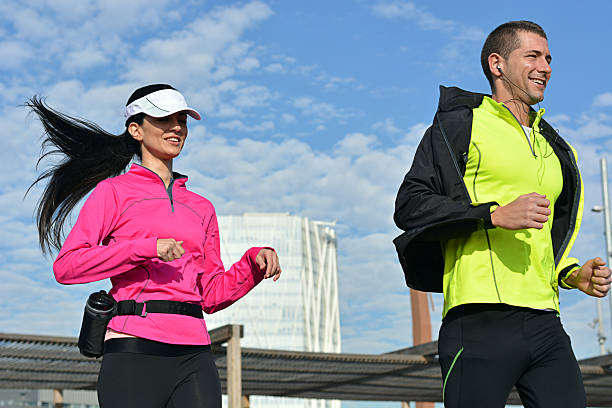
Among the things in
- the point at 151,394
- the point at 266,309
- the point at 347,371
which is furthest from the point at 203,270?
the point at 266,309

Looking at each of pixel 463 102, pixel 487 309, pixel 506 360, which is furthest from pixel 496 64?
pixel 506 360

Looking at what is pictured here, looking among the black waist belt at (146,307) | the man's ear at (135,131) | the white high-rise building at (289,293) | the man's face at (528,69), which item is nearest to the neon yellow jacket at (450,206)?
the man's face at (528,69)

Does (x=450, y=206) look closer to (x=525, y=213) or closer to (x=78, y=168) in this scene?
(x=525, y=213)

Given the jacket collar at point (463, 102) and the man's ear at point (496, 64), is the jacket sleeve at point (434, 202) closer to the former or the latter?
the jacket collar at point (463, 102)

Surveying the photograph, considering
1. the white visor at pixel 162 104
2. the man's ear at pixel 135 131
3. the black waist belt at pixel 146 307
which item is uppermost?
the white visor at pixel 162 104

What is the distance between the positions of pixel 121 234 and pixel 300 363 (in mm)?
10776

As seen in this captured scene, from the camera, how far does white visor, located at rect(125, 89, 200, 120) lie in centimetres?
342

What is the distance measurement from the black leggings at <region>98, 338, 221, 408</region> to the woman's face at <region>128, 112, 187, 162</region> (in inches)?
32.7

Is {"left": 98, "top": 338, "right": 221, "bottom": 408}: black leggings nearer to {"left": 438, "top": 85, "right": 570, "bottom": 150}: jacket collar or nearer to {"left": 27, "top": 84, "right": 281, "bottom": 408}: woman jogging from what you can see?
{"left": 27, "top": 84, "right": 281, "bottom": 408}: woman jogging

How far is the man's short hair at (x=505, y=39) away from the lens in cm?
316

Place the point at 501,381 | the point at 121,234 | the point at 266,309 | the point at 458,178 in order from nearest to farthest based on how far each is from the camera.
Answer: the point at 501,381 < the point at 458,178 < the point at 121,234 < the point at 266,309

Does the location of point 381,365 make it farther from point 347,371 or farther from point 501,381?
point 501,381

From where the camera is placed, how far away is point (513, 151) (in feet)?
9.65

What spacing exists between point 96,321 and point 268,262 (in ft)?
2.27
